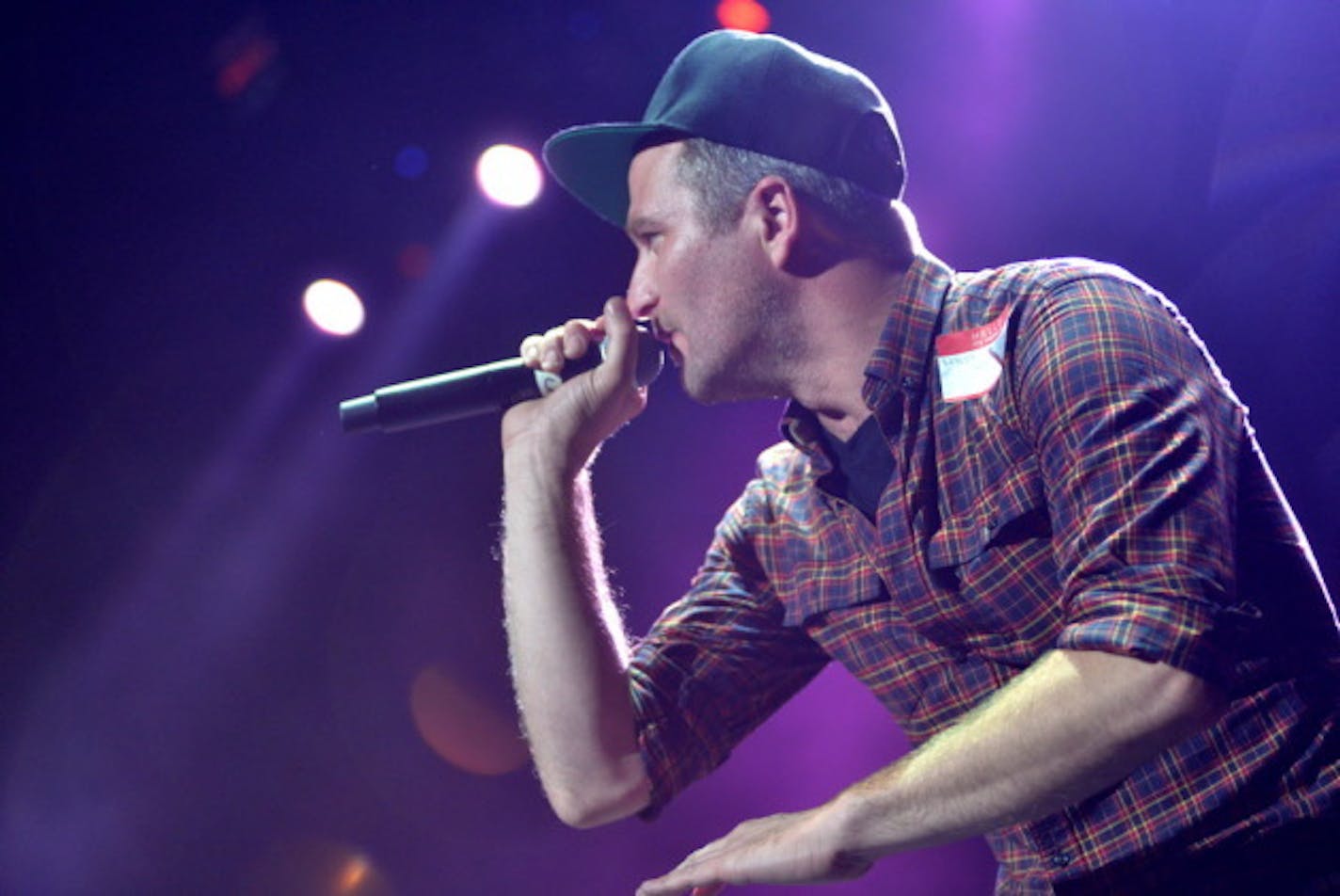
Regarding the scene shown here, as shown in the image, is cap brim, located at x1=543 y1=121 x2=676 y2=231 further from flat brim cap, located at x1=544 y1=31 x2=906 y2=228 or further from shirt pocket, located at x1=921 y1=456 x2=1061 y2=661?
shirt pocket, located at x1=921 y1=456 x2=1061 y2=661

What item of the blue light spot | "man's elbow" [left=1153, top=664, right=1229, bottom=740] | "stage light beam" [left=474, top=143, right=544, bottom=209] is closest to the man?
"man's elbow" [left=1153, top=664, right=1229, bottom=740]

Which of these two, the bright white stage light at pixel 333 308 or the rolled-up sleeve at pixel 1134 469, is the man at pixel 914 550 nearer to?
the rolled-up sleeve at pixel 1134 469

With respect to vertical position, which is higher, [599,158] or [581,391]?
[599,158]

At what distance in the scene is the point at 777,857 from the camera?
135 cm

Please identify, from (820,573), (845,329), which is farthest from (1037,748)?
(845,329)

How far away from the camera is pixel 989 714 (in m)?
1.21

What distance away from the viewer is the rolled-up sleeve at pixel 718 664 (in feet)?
6.33

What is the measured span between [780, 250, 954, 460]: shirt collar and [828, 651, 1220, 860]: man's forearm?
23.3 inches

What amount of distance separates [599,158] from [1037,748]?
138cm

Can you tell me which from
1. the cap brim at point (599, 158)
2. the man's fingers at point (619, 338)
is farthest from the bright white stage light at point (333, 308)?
the man's fingers at point (619, 338)

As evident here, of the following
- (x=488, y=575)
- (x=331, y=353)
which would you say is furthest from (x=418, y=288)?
(x=488, y=575)

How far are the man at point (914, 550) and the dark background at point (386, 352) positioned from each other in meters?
1.07

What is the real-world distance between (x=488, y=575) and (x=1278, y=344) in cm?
215

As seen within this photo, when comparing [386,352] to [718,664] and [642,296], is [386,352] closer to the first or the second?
[642,296]
